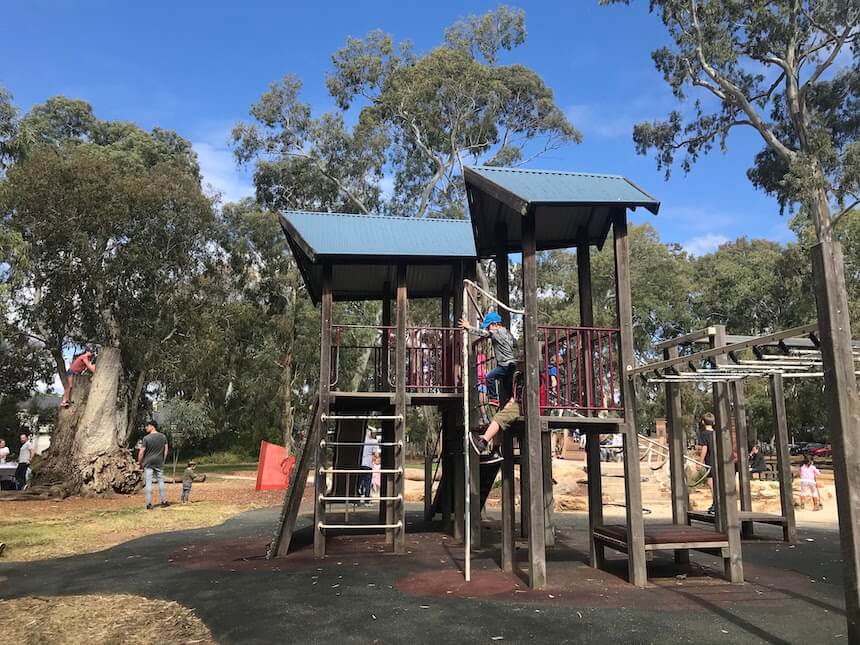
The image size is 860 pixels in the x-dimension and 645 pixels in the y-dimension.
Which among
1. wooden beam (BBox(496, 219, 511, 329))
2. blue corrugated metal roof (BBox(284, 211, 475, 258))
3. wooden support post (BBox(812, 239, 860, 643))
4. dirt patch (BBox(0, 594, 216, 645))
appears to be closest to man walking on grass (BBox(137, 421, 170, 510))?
blue corrugated metal roof (BBox(284, 211, 475, 258))

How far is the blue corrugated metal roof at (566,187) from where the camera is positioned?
8125 mm

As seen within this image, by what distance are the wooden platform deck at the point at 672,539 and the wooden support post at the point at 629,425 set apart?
16cm

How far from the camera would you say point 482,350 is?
1125 centimetres

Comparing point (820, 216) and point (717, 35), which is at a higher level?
point (717, 35)

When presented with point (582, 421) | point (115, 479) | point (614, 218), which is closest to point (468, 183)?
point (614, 218)

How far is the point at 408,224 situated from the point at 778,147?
20.8 m

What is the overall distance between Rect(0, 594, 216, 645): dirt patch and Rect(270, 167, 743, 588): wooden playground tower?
311cm

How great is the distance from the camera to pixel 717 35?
2502 centimetres

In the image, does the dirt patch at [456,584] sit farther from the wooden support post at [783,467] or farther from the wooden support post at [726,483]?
the wooden support post at [783,467]

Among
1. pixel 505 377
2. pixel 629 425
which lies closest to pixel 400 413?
pixel 505 377

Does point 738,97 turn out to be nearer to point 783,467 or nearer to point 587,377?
point 783,467

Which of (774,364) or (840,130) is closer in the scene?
(774,364)

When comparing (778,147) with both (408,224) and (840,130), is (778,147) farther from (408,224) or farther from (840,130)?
(408,224)

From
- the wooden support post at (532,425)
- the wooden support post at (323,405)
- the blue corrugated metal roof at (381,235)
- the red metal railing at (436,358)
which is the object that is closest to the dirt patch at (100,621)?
the wooden support post at (323,405)
